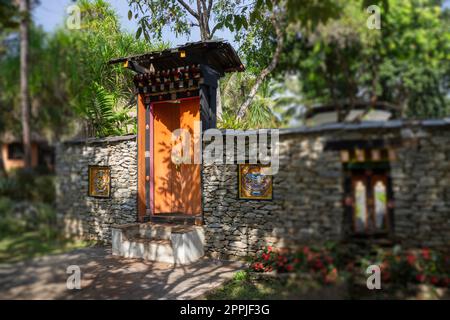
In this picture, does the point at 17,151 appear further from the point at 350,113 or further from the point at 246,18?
the point at 246,18

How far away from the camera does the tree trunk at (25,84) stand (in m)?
1.38

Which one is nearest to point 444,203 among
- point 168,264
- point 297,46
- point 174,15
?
point 297,46

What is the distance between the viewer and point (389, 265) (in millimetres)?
1387

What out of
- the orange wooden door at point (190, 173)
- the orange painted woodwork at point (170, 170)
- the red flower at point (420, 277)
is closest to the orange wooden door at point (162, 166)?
the orange painted woodwork at point (170, 170)

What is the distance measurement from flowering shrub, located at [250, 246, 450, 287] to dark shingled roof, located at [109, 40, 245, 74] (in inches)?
156

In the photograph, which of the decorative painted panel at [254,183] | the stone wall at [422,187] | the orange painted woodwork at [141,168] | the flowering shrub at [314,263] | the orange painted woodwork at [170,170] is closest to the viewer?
the stone wall at [422,187]

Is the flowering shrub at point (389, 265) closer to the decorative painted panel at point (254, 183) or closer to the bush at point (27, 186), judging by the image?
the bush at point (27, 186)

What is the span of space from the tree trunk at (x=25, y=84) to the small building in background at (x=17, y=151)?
0.02 metres

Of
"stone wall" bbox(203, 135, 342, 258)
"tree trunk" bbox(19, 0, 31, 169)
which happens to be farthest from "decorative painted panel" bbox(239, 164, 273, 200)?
"tree trunk" bbox(19, 0, 31, 169)

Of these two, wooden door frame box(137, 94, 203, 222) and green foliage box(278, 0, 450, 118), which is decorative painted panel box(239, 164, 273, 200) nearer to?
wooden door frame box(137, 94, 203, 222)

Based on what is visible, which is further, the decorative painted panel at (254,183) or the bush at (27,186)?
the decorative painted panel at (254,183)

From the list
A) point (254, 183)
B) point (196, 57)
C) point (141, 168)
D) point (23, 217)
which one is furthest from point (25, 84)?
point (141, 168)

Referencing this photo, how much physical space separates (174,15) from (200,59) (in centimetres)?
345

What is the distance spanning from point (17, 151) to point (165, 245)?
4.39 meters
